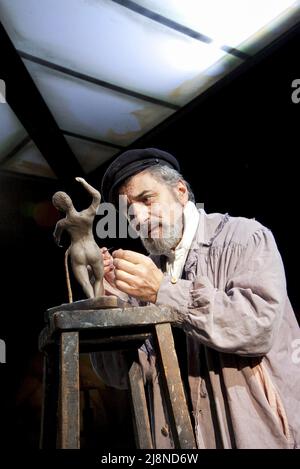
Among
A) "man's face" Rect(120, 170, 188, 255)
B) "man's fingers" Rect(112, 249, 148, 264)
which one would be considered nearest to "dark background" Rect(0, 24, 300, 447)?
"man's face" Rect(120, 170, 188, 255)

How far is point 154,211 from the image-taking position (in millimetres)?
1936

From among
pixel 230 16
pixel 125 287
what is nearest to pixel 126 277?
pixel 125 287

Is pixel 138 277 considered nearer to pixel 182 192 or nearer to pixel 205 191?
pixel 182 192

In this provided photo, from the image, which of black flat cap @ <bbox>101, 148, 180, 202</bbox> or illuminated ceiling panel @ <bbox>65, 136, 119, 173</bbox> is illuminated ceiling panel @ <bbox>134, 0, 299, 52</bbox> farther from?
illuminated ceiling panel @ <bbox>65, 136, 119, 173</bbox>

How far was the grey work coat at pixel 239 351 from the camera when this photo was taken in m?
1.43

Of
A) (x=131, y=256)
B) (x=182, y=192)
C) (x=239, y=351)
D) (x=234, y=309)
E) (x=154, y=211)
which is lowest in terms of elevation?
(x=239, y=351)

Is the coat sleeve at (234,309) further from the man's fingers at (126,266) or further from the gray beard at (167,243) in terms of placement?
the gray beard at (167,243)

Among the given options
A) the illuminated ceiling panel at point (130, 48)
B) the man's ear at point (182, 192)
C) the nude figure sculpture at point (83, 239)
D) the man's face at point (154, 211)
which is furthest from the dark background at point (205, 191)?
the nude figure sculpture at point (83, 239)

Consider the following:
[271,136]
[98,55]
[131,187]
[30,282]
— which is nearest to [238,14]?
[271,136]

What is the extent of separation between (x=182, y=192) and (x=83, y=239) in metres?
0.75

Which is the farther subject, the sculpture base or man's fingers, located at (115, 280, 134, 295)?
man's fingers, located at (115, 280, 134, 295)

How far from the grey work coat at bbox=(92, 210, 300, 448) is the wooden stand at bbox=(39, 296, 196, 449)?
120 millimetres

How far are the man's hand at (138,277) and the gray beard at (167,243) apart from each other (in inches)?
13.5

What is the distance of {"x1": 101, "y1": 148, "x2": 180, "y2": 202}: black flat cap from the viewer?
6.63 feet
